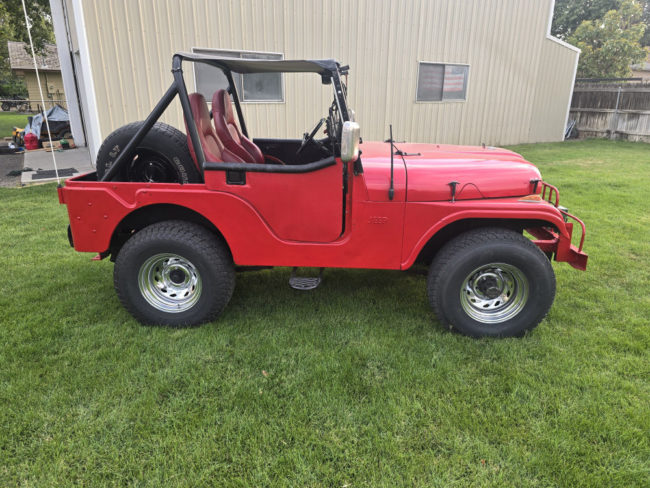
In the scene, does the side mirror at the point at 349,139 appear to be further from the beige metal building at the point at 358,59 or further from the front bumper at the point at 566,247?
the beige metal building at the point at 358,59

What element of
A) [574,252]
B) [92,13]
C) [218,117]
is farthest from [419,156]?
[92,13]

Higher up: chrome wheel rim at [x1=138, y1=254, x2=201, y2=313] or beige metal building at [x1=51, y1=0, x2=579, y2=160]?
beige metal building at [x1=51, y1=0, x2=579, y2=160]

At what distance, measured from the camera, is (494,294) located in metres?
3.12

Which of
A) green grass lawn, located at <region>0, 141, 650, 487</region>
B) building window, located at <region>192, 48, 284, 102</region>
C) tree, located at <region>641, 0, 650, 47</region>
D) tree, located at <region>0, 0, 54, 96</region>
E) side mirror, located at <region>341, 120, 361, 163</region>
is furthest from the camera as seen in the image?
tree, located at <region>641, 0, 650, 47</region>

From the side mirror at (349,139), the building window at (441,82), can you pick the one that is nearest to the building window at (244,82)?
the building window at (441,82)

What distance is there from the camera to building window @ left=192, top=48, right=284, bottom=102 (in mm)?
8234

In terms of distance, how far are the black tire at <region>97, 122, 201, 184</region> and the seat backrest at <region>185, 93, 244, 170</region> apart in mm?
107

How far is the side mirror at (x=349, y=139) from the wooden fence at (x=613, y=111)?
15816 millimetres

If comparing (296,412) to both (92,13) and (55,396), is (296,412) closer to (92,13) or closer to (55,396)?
(55,396)

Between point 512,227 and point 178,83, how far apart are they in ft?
8.77

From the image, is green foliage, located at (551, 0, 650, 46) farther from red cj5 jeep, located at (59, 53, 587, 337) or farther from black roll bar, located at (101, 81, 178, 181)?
black roll bar, located at (101, 81, 178, 181)

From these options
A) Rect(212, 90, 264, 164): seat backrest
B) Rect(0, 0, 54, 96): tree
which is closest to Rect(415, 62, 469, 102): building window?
Rect(212, 90, 264, 164): seat backrest

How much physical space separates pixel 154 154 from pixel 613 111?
16.6 meters

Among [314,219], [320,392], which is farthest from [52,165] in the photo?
[320,392]
